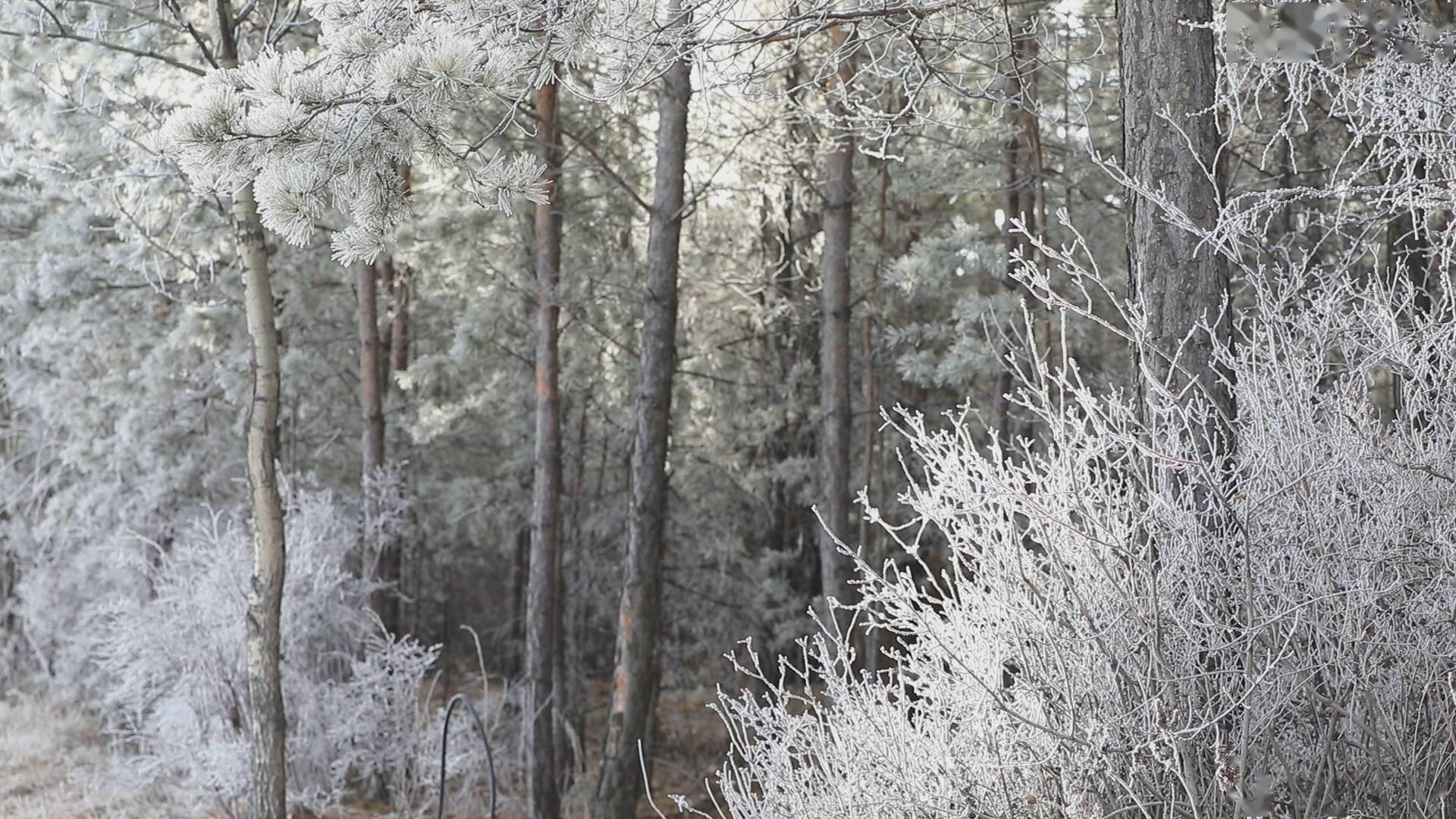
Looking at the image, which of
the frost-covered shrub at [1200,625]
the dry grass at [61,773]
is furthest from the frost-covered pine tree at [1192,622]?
the dry grass at [61,773]

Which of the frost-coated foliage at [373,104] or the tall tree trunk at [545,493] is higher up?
the frost-coated foliage at [373,104]

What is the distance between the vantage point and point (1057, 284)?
11023mm

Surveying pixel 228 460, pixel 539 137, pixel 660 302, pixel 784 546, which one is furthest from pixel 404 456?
pixel 660 302

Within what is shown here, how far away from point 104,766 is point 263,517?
602cm

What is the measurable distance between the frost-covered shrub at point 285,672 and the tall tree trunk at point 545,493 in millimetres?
914

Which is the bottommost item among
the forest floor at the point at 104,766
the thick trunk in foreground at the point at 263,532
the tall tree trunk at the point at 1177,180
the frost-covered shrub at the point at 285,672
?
the forest floor at the point at 104,766

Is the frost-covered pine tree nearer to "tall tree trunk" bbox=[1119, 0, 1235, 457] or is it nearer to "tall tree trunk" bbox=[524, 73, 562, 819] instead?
"tall tree trunk" bbox=[1119, 0, 1235, 457]

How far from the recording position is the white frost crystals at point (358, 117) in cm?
413

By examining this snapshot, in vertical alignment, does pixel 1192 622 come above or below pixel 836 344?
below

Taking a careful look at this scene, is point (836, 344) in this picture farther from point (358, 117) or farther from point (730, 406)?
point (358, 117)

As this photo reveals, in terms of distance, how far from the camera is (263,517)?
6332mm

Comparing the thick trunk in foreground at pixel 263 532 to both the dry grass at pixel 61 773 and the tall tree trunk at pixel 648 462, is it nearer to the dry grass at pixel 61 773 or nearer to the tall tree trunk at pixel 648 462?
the tall tree trunk at pixel 648 462

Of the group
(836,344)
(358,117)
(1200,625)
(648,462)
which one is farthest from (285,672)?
(1200,625)

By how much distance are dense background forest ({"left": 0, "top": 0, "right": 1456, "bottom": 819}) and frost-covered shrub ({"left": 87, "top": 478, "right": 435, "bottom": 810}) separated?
5 cm
